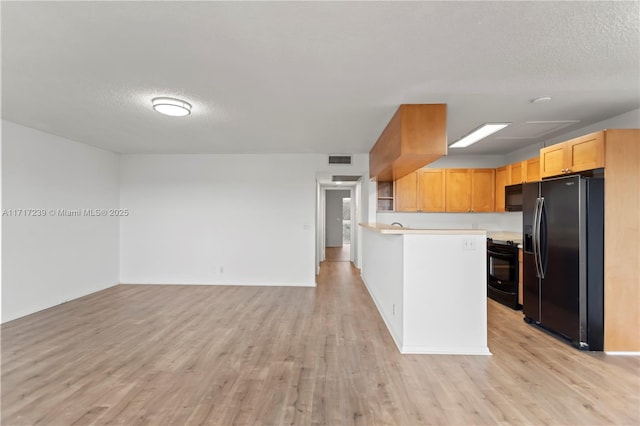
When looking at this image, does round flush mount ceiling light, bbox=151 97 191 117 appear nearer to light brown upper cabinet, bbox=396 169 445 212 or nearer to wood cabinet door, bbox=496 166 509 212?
light brown upper cabinet, bbox=396 169 445 212

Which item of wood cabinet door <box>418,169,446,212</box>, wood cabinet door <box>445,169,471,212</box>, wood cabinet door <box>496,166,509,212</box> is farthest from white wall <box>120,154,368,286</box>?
wood cabinet door <box>496,166,509,212</box>

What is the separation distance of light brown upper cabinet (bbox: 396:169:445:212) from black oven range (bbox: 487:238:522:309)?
128 cm

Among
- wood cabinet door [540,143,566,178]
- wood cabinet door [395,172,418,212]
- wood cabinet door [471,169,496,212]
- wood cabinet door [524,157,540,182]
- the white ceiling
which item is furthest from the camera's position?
wood cabinet door [395,172,418,212]

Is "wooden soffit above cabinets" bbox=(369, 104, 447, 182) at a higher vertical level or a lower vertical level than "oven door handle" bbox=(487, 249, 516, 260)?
higher

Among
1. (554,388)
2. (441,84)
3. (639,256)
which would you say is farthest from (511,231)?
(441,84)

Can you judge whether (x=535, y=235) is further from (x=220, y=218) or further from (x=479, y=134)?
(x=220, y=218)

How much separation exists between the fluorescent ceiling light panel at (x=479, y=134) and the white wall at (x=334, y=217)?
6600 mm

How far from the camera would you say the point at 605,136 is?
2.84 m

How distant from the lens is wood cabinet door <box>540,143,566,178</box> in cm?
332

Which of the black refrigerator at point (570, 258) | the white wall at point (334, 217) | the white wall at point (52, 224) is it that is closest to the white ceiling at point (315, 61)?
the white wall at point (52, 224)

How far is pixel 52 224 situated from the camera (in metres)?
4.33

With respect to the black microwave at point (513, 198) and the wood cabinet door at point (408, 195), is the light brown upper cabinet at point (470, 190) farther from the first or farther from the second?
the wood cabinet door at point (408, 195)

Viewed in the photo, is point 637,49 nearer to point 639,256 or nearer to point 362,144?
point 639,256

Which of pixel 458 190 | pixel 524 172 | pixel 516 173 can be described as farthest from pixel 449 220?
pixel 524 172
